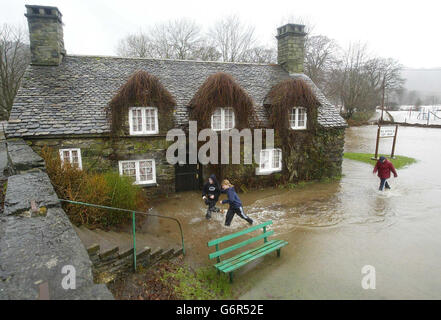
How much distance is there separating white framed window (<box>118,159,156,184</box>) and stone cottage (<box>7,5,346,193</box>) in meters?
0.05

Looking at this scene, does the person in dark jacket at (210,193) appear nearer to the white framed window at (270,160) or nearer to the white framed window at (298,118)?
the white framed window at (270,160)

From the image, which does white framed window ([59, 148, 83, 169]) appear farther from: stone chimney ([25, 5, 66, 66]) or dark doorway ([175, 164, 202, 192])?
stone chimney ([25, 5, 66, 66])

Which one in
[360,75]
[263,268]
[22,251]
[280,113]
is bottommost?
[263,268]

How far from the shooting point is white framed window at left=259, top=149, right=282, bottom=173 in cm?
1456

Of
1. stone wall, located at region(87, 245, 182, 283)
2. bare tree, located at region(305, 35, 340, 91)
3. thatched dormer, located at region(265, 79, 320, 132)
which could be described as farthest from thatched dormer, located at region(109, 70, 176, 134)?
bare tree, located at region(305, 35, 340, 91)

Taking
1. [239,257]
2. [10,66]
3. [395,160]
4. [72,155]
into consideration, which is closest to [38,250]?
[239,257]

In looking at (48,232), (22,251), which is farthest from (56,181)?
(22,251)

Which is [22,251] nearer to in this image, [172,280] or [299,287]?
[172,280]

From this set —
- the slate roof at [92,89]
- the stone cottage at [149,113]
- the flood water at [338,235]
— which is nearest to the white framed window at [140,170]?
the stone cottage at [149,113]

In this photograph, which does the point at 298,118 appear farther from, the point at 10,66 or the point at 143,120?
the point at 10,66

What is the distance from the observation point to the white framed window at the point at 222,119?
13336 millimetres

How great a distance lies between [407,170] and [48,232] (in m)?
20.0

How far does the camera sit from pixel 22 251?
381cm
